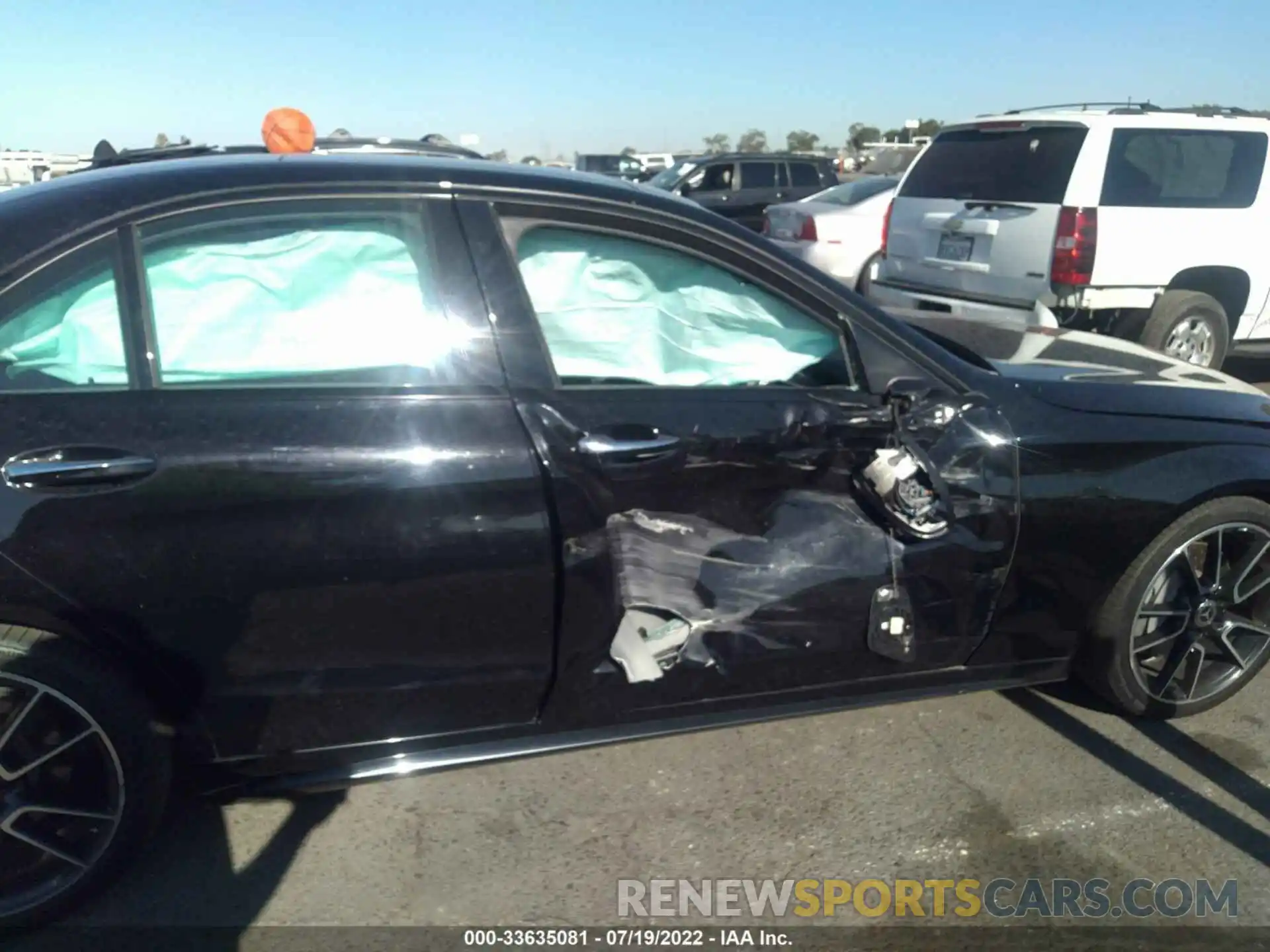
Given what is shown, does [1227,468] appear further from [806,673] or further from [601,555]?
[601,555]

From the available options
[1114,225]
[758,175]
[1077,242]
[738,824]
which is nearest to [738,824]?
[738,824]

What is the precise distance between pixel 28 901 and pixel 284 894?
56 centimetres

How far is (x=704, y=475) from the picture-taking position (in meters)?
2.59

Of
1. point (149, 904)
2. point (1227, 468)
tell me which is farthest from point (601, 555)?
point (1227, 468)

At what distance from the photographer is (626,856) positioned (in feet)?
8.73

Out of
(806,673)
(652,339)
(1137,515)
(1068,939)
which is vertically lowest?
(1068,939)

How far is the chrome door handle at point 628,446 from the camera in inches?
96.8

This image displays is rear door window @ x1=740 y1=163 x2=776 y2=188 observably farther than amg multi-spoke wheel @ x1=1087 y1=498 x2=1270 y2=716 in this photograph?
Yes

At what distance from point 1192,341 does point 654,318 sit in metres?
5.44

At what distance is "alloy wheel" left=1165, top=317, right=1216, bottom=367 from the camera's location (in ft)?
22.2

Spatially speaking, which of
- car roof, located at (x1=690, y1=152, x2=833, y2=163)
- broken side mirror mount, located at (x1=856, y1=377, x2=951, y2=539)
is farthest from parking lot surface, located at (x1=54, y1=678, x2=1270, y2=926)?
car roof, located at (x1=690, y1=152, x2=833, y2=163)

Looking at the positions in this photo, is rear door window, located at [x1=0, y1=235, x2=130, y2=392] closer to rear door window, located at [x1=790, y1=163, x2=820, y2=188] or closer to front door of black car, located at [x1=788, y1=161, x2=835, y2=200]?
front door of black car, located at [x1=788, y1=161, x2=835, y2=200]

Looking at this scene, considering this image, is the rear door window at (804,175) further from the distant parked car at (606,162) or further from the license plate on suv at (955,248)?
the license plate on suv at (955,248)

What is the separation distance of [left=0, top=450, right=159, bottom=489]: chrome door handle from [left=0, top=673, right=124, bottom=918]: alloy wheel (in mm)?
461
